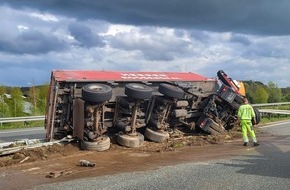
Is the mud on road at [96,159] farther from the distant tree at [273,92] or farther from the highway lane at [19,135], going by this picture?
the distant tree at [273,92]

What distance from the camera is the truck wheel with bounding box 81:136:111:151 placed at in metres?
11.9

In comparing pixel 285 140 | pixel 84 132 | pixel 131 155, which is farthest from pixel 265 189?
pixel 285 140

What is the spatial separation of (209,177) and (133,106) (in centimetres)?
455

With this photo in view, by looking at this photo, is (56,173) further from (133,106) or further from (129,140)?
(133,106)

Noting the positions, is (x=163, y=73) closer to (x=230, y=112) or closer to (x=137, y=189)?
(x=230, y=112)

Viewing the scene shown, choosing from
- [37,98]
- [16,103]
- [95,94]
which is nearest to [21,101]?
[16,103]

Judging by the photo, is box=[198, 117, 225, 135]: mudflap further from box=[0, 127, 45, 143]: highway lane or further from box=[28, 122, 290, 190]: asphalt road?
box=[0, 127, 45, 143]: highway lane

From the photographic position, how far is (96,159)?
11.0 meters

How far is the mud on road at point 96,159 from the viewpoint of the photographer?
895 centimetres

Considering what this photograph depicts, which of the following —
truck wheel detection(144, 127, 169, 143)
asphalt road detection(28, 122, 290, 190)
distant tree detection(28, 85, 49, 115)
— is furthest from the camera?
distant tree detection(28, 85, 49, 115)

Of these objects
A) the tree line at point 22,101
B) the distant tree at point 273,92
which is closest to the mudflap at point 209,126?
the tree line at point 22,101

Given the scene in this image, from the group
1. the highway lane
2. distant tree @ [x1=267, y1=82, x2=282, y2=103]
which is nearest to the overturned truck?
the highway lane

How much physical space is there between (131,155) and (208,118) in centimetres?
450

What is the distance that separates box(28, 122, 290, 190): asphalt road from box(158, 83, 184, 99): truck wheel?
3089 millimetres
